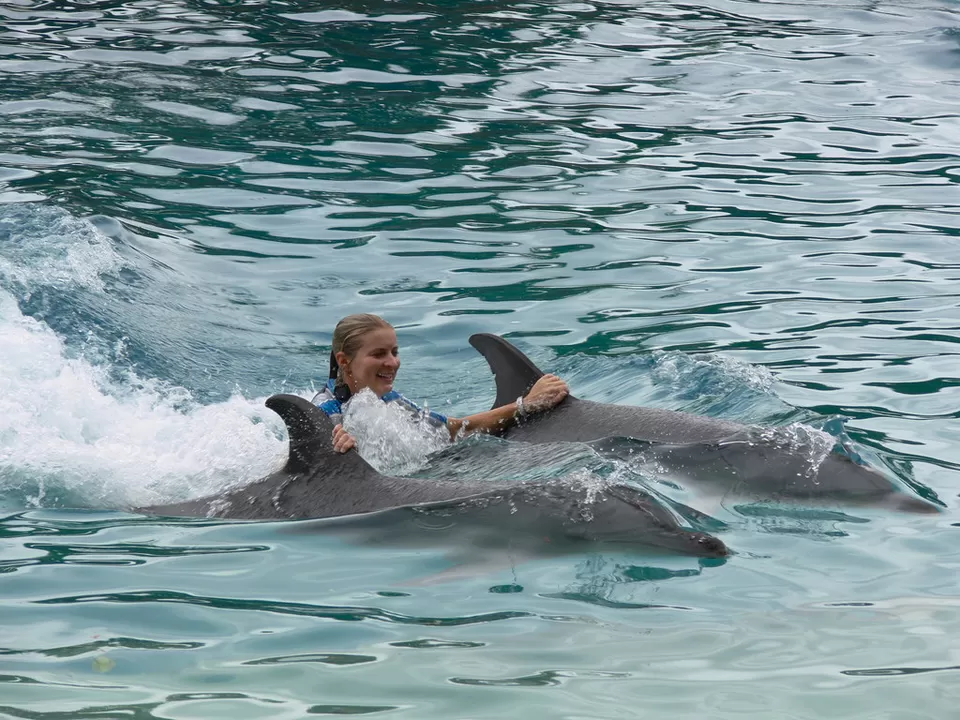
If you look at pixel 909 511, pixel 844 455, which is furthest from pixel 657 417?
pixel 909 511

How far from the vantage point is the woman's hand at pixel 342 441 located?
653 cm

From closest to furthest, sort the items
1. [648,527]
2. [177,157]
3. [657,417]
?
[648,527]
[657,417]
[177,157]

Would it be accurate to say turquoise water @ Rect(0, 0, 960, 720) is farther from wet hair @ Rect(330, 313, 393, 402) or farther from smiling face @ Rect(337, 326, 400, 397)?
smiling face @ Rect(337, 326, 400, 397)

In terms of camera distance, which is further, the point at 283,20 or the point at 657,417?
the point at 283,20

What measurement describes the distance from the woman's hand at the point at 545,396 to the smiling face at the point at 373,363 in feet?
2.68

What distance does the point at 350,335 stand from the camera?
7859 mm

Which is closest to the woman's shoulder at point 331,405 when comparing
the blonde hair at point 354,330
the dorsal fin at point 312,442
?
the blonde hair at point 354,330

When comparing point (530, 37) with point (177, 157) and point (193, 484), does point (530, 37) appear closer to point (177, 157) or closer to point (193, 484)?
point (177, 157)

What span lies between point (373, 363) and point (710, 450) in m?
2.06

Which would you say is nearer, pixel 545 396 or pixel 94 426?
pixel 545 396

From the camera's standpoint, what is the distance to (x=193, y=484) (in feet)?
24.4

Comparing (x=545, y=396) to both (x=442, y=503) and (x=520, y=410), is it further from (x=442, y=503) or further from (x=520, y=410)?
(x=442, y=503)

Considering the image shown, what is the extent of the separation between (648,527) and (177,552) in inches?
83.0

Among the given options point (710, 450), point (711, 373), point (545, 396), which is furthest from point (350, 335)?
point (711, 373)
